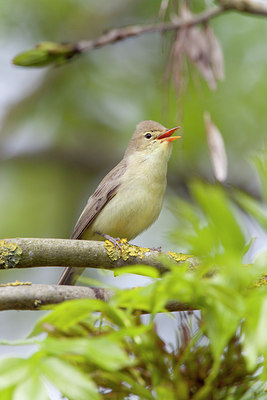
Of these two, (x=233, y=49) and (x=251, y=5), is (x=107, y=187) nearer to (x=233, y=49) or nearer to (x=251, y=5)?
(x=251, y=5)

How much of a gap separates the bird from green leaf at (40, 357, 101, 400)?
3.75 meters

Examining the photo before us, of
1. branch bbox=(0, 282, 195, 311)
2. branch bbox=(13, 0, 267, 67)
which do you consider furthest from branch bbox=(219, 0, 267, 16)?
branch bbox=(0, 282, 195, 311)

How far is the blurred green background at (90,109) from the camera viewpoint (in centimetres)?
715

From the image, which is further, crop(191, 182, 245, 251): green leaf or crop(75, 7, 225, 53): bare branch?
crop(75, 7, 225, 53): bare branch

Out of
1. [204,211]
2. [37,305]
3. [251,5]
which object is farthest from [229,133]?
[204,211]

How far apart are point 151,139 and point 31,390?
461cm

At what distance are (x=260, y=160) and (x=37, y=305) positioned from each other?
0.93m

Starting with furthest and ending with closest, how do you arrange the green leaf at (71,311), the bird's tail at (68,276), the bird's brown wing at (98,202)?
the bird's brown wing at (98,202)
the bird's tail at (68,276)
the green leaf at (71,311)

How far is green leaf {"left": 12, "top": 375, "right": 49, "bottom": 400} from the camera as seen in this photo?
1.09 metres

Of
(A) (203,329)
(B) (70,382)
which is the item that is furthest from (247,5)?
(B) (70,382)

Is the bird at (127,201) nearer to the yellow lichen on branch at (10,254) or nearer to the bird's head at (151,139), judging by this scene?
the bird's head at (151,139)

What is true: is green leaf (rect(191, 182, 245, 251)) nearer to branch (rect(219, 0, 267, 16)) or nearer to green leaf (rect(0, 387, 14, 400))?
green leaf (rect(0, 387, 14, 400))

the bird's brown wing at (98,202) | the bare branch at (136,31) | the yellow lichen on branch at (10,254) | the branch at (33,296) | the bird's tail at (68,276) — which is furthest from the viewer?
the bird's brown wing at (98,202)

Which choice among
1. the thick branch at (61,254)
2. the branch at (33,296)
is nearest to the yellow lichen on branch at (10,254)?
the thick branch at (61,254)
